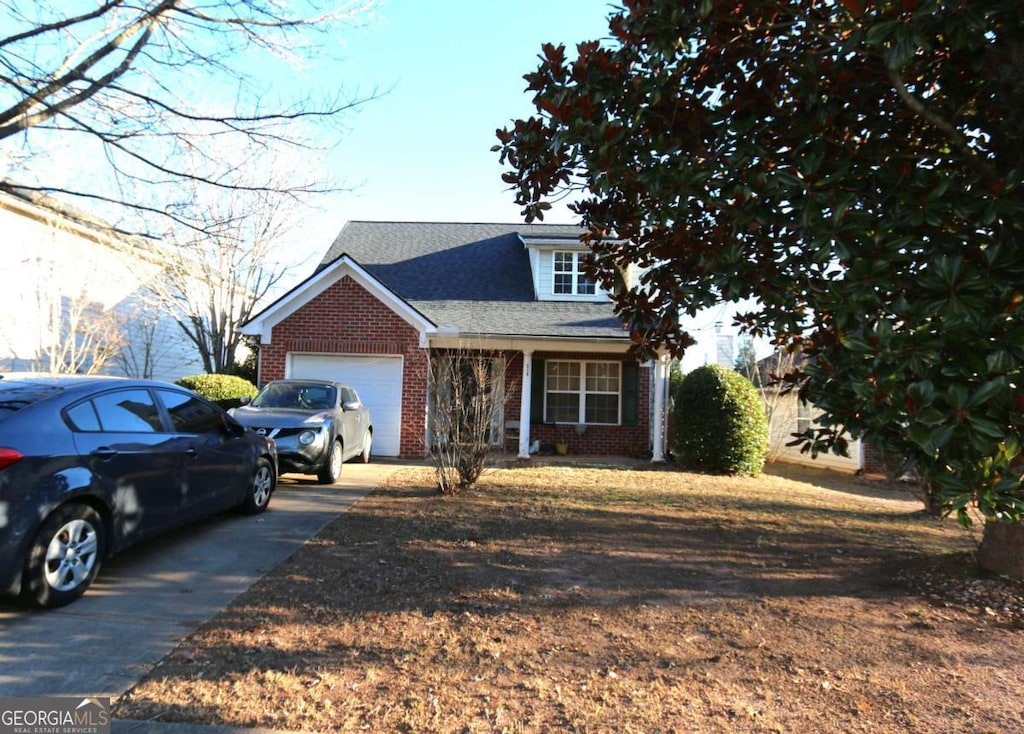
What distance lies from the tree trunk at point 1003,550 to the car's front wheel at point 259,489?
22.1ft

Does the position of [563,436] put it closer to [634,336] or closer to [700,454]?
[700,454]

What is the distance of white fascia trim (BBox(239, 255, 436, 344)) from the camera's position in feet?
41.2

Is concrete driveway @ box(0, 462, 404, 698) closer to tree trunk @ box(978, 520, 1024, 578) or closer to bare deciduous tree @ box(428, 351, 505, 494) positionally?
bare deciduous tree @ box(428, 351, 505, 494)

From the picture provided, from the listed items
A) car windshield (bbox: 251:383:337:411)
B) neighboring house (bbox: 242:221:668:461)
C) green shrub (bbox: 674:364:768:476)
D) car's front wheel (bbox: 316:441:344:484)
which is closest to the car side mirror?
car's front wheel (bbox: 316:441:344:484)

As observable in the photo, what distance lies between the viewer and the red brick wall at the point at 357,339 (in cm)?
1266

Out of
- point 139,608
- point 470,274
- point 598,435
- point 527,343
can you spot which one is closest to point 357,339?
point 527,343

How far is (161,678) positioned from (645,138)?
4732 millimetres

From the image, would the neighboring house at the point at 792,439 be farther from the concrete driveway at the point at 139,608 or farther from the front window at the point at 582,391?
the concrete driveway at the point at 139,608

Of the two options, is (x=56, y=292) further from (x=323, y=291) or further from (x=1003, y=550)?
(x=1003, y=550)

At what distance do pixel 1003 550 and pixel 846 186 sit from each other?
10.3 feet

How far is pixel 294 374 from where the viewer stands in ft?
42.3

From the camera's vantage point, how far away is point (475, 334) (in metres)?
12.7

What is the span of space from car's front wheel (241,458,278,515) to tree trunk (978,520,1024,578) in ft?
22.1

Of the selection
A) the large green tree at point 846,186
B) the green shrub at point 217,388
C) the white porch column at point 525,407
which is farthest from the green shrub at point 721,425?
the green shrub at point 217,388
